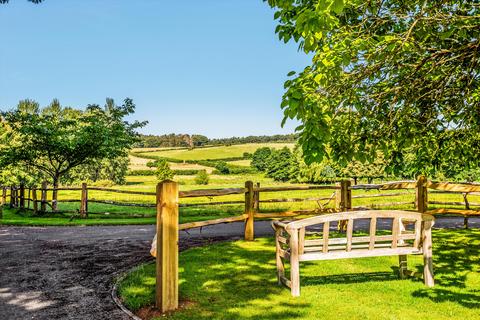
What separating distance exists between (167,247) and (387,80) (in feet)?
19.8

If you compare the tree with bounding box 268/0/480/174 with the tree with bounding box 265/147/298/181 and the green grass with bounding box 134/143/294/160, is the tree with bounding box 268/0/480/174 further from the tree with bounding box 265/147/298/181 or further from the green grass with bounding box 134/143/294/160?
the green grass with bounding box 134/143/294/160

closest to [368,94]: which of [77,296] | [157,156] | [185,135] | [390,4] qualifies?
[390,4]

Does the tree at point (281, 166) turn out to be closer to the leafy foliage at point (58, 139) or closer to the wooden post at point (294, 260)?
the leafy foliage at point (58, 139)

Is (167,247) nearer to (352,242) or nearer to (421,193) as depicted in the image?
(352,242)

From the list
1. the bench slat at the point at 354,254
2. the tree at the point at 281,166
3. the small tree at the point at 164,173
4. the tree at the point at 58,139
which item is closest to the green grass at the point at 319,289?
the bench slat at the point at 354,254

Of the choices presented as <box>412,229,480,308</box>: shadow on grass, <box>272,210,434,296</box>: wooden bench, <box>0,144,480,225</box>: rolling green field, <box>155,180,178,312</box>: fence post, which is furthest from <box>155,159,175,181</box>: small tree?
<box>155,180,178,312</box>: fence post

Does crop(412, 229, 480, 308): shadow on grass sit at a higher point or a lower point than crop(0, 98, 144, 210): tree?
lower

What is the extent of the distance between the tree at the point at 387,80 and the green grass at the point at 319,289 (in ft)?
7.27

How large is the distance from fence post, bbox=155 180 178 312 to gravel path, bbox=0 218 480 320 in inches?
25.1

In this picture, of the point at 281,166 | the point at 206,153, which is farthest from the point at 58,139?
the point at 206,153

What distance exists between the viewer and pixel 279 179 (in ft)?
283

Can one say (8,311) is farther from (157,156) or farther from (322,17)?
(157,156)

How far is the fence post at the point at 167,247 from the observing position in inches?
214

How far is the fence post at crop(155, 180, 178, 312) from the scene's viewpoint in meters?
5.43
